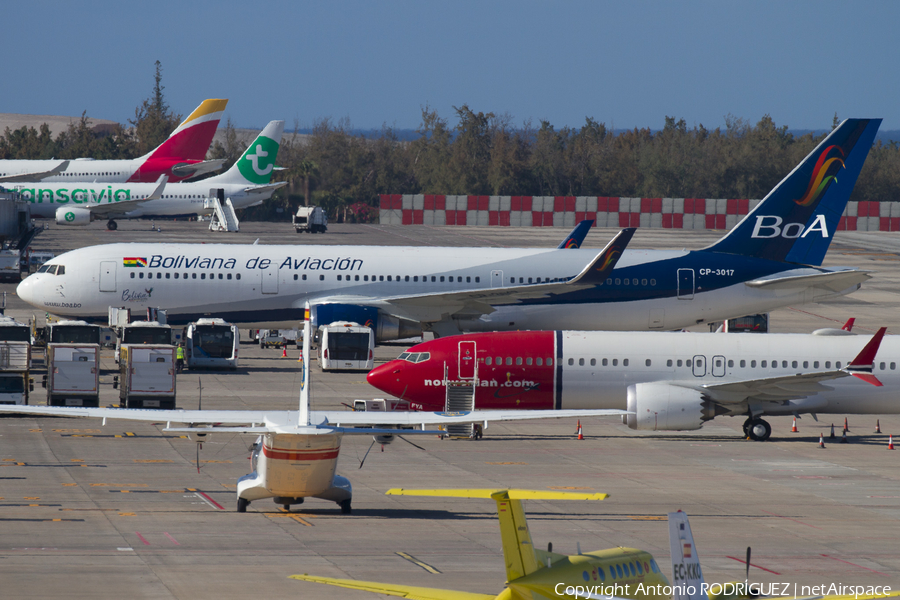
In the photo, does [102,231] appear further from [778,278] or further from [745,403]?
[745,403]

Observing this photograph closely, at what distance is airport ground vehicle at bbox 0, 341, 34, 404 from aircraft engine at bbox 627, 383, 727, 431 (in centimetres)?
2182

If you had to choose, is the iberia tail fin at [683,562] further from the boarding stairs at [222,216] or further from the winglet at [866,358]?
the boarding stairs at [222,216]

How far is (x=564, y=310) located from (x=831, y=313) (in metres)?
32.4

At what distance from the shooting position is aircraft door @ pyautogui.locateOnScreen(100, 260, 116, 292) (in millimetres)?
53125

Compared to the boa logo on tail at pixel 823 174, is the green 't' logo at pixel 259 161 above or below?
above

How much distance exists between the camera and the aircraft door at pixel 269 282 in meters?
53.6

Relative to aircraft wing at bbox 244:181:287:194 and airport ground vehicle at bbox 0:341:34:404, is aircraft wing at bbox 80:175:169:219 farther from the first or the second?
airport ground vehicle at bbox 0:341:34:404

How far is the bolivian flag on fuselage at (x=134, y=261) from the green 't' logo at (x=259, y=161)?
218 ft

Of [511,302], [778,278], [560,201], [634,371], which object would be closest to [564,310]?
[511,302]

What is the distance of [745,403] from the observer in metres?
40.1

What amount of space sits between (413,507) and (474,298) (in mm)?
24286

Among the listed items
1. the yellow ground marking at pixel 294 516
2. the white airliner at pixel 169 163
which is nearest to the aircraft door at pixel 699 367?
the yellow ground marking at pixel 294 516

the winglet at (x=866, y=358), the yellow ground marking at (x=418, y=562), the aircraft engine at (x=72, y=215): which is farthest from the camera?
the aircraft engine at (x=72, y=215)

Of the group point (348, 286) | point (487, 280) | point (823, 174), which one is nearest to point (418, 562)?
point (348, 286)
